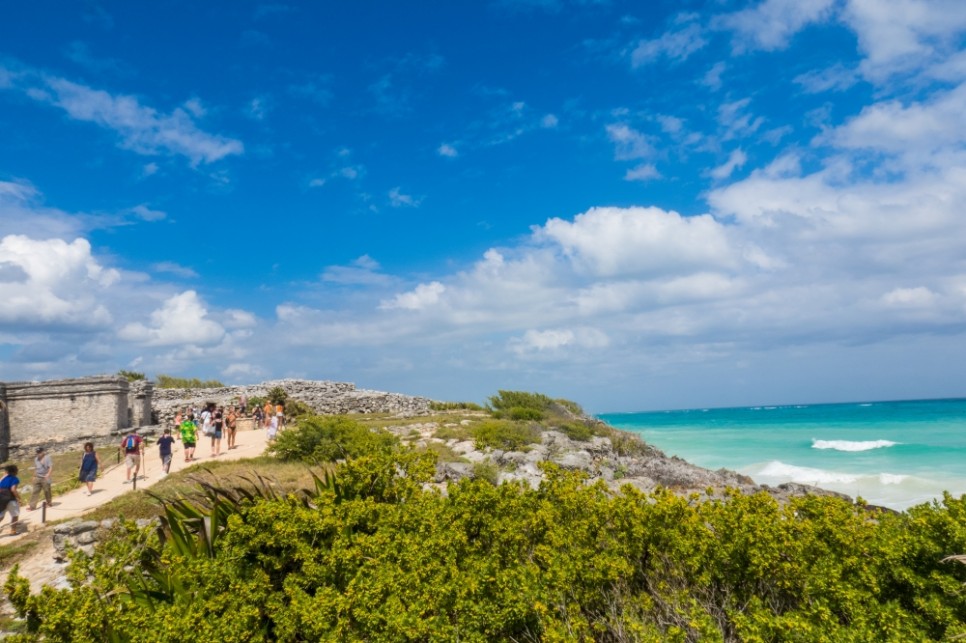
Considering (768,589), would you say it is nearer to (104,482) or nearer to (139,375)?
(104,482)

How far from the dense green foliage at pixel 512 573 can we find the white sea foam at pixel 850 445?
125 feet

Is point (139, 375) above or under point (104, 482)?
above

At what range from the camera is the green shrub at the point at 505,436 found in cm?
1659

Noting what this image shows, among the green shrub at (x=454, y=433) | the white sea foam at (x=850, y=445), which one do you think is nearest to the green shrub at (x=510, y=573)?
the green shrub at (x=454, y=433)

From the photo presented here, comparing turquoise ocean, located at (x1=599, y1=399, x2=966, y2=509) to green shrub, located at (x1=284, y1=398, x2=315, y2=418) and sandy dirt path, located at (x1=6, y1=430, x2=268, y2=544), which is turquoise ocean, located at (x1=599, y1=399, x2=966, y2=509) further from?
green shrub, located at (x1=284, y1=398, x2=315, y2=418)

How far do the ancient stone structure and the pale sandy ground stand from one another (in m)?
2.26

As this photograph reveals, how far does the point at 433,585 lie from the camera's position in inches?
131

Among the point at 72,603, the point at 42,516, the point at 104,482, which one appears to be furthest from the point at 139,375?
the point at 72,603

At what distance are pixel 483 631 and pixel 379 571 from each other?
0.76 metres

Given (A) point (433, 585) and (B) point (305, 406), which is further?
(B) point (305, 406)

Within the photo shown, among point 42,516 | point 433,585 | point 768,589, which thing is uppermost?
point 433,585

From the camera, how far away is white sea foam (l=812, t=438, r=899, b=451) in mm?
34897

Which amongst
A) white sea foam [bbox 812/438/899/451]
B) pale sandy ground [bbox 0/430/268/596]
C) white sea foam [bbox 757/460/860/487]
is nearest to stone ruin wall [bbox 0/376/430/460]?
pale sandy ground [bbox 0/430/268/596]

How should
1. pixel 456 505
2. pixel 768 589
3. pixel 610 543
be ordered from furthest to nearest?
1. pixel 456 505
2. pixel 610 543
3. pixel 768 589
